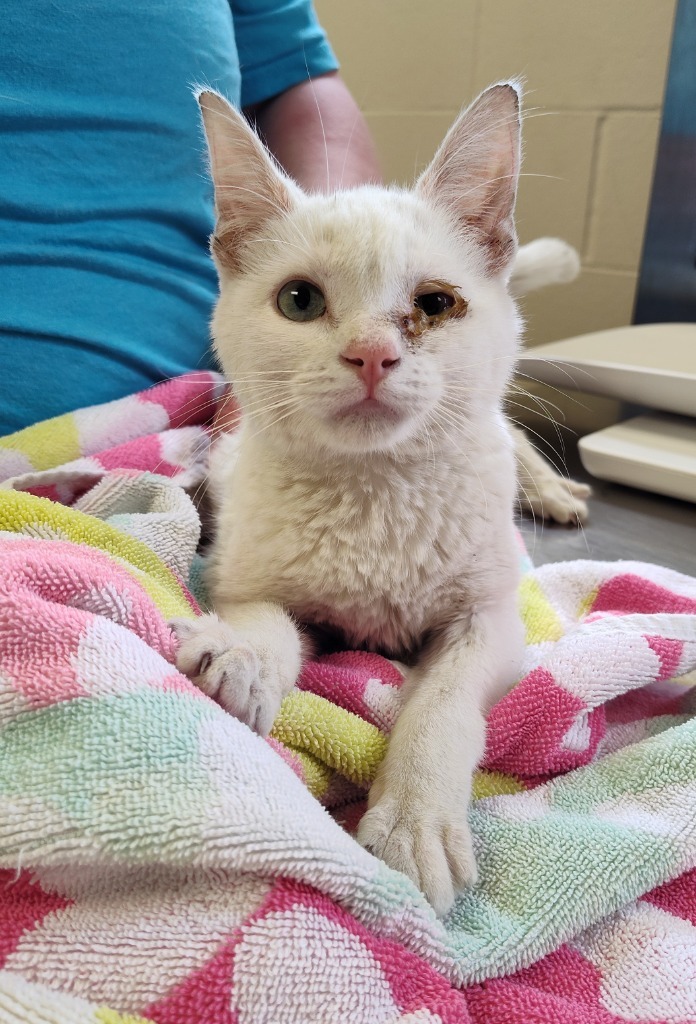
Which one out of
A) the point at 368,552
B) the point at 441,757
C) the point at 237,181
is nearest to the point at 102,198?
the point at 237,181

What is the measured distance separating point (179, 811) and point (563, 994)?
0.29 m

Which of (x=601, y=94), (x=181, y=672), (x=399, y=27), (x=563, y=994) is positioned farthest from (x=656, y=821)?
(x=399, y=27)

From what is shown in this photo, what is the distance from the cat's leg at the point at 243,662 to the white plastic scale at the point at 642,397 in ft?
2.50

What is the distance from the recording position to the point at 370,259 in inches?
28.8

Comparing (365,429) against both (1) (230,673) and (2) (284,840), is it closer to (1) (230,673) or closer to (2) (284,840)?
(1) (230,673)

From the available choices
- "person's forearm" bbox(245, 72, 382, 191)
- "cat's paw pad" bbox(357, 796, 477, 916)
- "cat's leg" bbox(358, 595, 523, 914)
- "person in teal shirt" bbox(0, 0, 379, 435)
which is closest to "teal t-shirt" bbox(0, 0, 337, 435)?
"person in teal shirt" bbox(0, 0, 379, 435)

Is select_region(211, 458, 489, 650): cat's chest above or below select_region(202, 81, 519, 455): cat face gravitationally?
below

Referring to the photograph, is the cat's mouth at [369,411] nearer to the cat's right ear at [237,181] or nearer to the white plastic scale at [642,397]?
the cat's right ear at [237,181]

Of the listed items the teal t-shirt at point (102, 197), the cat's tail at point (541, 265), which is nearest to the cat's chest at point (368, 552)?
the teal t-shirt at point (102, 197)

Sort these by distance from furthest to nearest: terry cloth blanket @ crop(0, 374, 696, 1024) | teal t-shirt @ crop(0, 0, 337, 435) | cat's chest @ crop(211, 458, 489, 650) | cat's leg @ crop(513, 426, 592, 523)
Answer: cat's leg @ crop(513, 426, 592, 523) < teal t-shirt @ crop(0, 0, 337, 435) < cat's chest @ crop(211, 458, 489, 650) < terry cloth blanket @ crop(0, 374, 696, 1024)

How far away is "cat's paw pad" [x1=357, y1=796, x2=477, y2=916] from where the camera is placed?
0.54m

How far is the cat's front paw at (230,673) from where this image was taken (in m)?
0.59

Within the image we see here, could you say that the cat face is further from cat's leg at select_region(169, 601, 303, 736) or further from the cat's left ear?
cat's leg at select_region(169, 601, 303, 736)

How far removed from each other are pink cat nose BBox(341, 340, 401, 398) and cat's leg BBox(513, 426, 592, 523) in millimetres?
590
